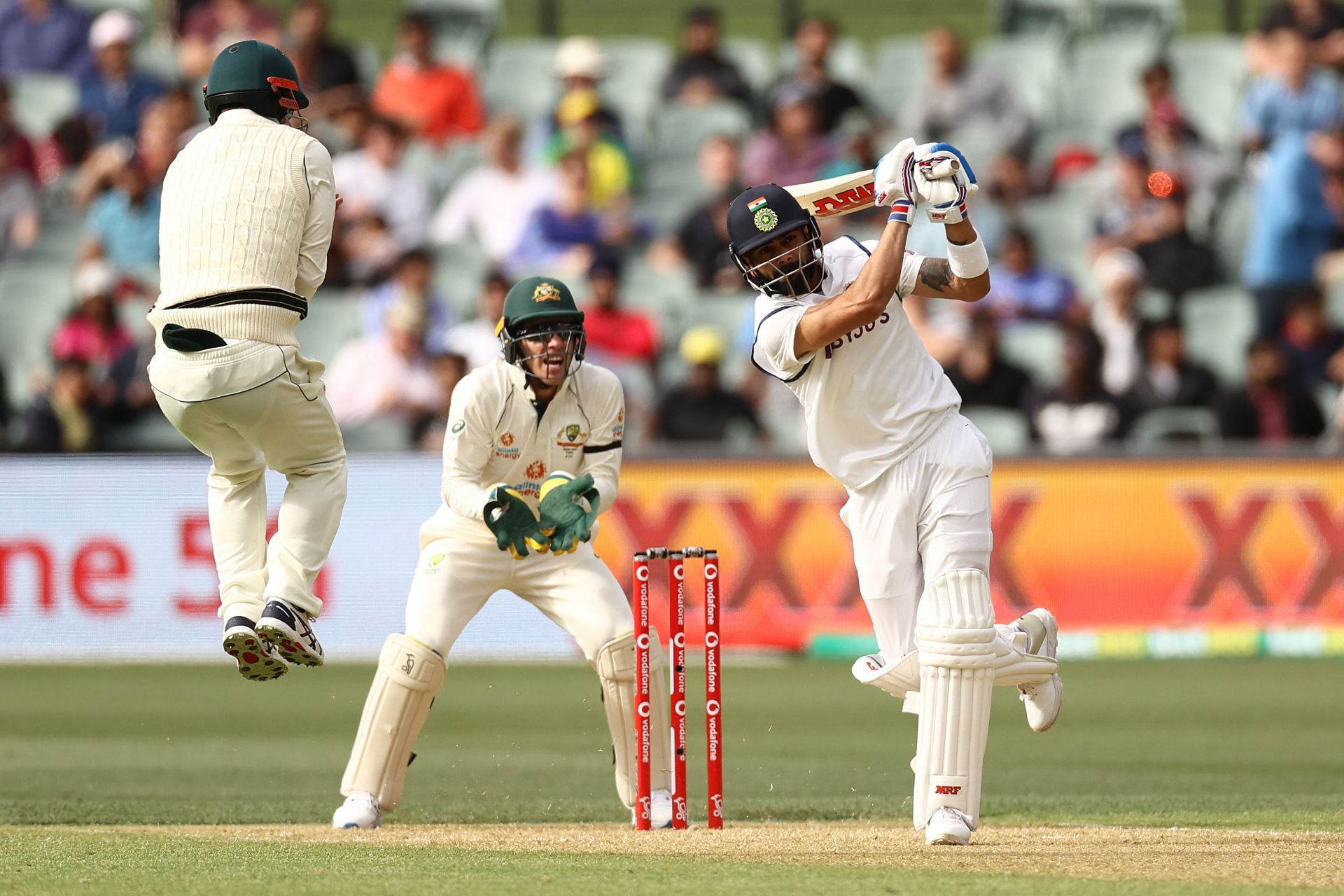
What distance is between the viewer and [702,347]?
45.1ft

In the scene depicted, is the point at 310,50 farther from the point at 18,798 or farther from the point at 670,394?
the point at 18,798

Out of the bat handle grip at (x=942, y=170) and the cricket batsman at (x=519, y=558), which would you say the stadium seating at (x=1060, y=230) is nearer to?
the cricket batsman at (x=519, y=558)

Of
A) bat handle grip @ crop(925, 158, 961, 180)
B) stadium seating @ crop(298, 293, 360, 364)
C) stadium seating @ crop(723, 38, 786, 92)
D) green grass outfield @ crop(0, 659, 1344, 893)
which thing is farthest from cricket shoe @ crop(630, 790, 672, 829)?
stadium seating @ crop(723, 38, 786, 92)

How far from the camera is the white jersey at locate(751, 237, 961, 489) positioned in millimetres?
6652

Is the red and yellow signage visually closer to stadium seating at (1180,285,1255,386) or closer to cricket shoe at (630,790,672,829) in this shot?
stadium seating at (1180,285,1255,386)

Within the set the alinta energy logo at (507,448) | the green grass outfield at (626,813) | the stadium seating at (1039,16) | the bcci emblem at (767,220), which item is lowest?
the green grass outfield at (626,813)

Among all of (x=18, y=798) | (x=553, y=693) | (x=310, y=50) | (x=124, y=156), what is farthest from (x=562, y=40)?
(x=18, y=798)

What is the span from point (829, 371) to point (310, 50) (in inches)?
433

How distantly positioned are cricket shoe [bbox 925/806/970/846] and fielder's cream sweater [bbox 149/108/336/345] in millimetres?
2663

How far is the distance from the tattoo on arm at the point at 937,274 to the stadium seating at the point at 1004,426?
6.98 meters

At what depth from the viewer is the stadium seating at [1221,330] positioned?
1446cm

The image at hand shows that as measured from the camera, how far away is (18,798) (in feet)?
26.8

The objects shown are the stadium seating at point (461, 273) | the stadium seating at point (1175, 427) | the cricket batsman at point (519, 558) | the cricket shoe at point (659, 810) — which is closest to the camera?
the cricket shoe at point (659, 810)

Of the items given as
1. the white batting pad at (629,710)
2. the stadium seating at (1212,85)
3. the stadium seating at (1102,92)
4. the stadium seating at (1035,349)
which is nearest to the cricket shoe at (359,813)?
the white batting pad at (629,710)
